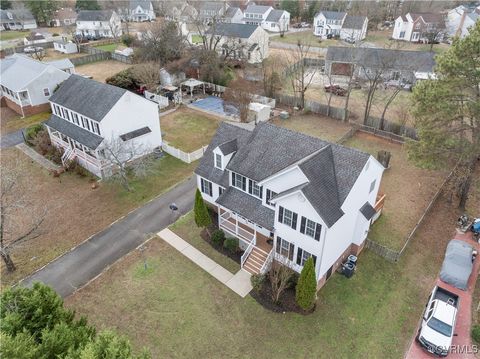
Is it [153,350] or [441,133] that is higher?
[441,133]

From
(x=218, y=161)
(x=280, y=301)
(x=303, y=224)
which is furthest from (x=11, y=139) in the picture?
(x=303, y=224)

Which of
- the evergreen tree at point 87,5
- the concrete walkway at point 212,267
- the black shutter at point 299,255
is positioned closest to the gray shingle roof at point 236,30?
the concrete walkway at point 212,267

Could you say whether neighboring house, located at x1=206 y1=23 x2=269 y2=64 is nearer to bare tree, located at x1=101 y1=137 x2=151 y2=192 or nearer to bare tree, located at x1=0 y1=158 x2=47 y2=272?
bare tree, located at x1=101 y1=137 x2=151 y2=192

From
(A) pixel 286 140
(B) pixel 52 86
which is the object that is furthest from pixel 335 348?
(B) pixel 52 86

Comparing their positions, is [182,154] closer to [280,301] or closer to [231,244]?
[231,244]

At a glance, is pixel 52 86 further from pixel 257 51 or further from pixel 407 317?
pixel 407 317
